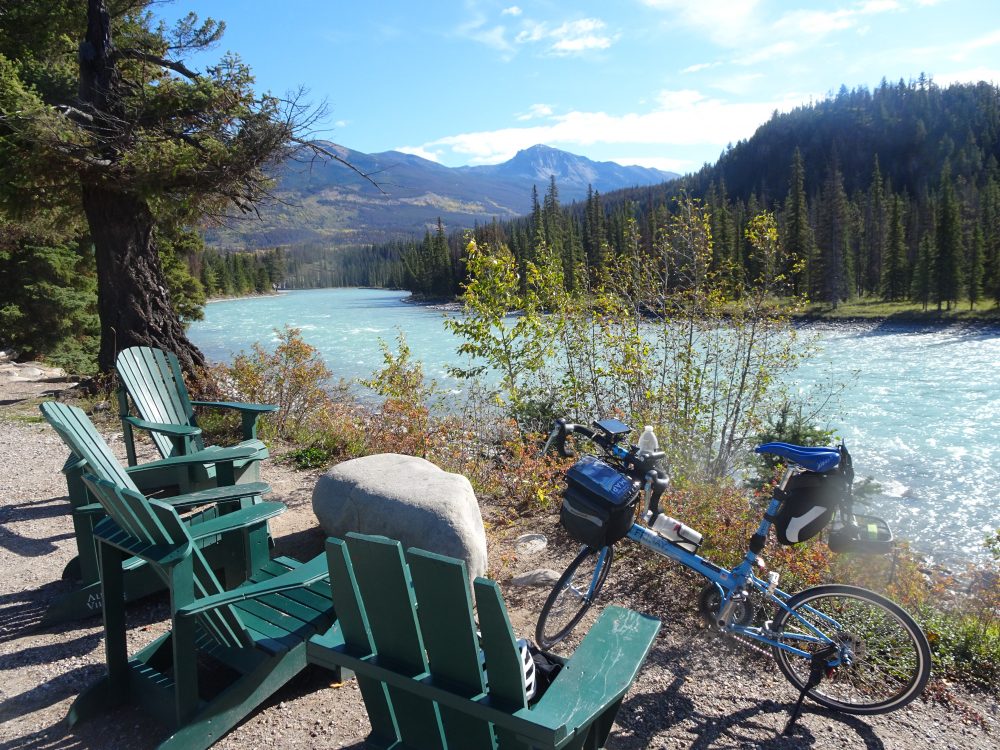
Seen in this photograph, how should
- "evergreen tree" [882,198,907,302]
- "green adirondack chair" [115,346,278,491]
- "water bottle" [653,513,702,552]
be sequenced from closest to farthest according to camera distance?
"water bottle" [653,513,702,552]
"green adirondack chair" [115,346,278,491]
"evergreen tree" [882,198,907,302]

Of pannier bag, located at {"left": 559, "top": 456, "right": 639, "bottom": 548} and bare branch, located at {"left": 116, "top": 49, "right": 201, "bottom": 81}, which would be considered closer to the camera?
pannier bag, located at {"left": 559, "top": 456, "right": 639, "bottom": 548}

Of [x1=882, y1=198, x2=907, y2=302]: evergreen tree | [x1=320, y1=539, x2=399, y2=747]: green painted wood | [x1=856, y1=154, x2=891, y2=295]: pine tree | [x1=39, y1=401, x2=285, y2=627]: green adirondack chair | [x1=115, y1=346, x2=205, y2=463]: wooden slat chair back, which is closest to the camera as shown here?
[x1=320, y1=539, x2=399, y2=747]: green painted wood

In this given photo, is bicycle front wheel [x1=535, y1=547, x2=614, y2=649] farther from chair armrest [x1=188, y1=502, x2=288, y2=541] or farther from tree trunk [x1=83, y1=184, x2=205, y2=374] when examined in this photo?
tree trunk [x1=83, y1=184, x2=205, y2=374]

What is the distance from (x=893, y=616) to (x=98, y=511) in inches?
154

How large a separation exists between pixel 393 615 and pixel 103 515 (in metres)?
2.79

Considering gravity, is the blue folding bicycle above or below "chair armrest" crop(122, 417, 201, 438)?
below

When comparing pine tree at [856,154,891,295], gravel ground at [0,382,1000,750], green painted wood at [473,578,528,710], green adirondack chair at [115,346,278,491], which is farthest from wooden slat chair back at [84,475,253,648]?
pine tree at [856,154,891,295]

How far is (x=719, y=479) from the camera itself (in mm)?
7148

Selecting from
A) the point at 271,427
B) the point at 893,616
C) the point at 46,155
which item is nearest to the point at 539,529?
the point at 893,616

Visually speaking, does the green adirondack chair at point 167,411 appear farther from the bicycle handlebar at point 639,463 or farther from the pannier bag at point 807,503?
the pannier bag at point 807,503

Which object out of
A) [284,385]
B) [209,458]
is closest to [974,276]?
[284,385]

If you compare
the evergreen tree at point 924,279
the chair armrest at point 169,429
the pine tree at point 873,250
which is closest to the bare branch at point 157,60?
the chair armrest at point 169,429

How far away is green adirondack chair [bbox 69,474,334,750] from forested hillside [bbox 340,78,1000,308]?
232 inches

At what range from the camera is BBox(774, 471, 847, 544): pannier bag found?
2.83 meters
